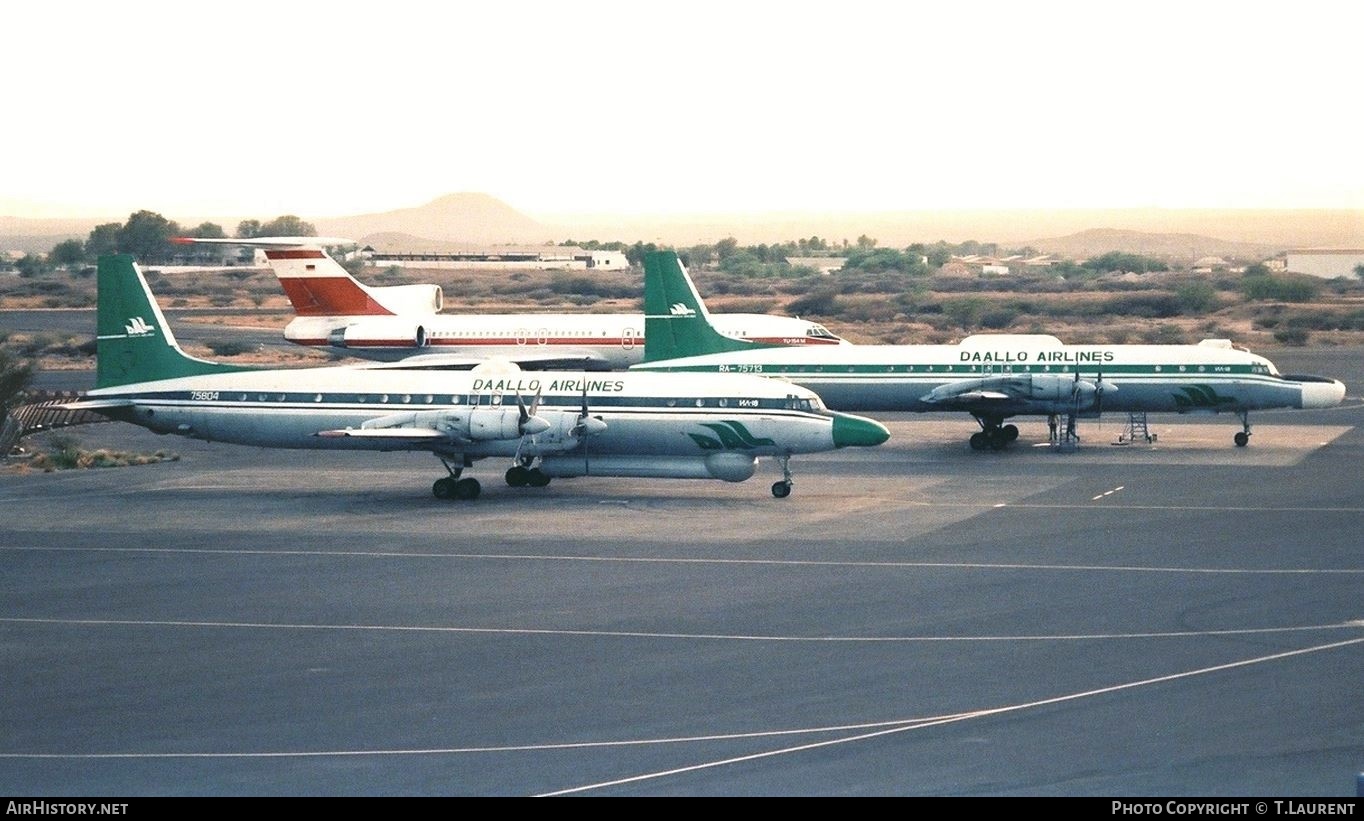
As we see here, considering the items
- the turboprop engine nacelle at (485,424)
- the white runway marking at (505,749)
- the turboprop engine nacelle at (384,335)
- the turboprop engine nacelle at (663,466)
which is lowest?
the white runway marking at (505,749)

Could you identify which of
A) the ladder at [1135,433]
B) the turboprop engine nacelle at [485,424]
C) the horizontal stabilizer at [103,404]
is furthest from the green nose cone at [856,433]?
the horizontal stabilizer at [103,404]

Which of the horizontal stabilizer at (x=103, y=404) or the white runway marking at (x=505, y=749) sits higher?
the horizontal stabilizer at (x=103, y=404)

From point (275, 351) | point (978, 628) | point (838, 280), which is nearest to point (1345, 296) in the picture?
point (838, 280)

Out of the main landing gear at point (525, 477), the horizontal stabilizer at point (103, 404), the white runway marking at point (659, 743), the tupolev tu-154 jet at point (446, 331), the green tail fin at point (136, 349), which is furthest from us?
the tupolev tu-154 jet at point (446, 331)

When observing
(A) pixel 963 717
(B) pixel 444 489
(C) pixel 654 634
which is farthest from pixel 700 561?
(A) pixel 963 717

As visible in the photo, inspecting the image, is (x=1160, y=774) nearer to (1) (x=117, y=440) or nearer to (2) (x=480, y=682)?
(2) (x=480, y=682)

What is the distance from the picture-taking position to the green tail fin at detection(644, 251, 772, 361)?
56.6 m

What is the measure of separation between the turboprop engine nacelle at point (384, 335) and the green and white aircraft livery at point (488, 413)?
1925 centimetres

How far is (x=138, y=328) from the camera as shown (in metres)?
45.4

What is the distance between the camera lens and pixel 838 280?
597ft

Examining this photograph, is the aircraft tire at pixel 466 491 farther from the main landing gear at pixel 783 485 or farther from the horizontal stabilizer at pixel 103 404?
the horizontal stabilizer at pixel 103 404

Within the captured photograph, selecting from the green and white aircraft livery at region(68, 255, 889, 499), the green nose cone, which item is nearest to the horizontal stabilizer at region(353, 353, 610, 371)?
the green and white aircraft livery at region(68, 255, 889, 499)

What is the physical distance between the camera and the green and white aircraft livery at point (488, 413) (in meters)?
41.8

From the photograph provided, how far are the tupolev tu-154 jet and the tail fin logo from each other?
1908 cm
